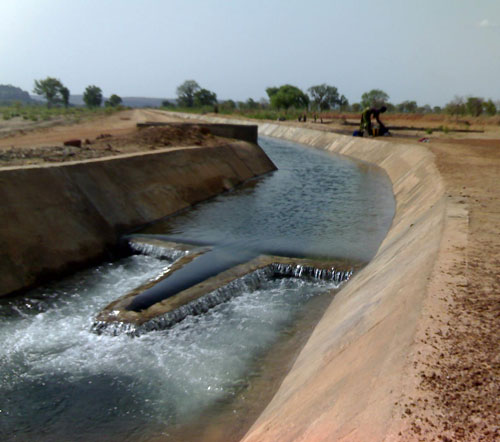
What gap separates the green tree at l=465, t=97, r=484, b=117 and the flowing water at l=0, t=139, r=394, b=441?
57.1 m

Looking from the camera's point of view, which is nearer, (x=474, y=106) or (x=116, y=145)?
(x=116, y=145)

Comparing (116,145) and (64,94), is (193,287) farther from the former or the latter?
(64,94)

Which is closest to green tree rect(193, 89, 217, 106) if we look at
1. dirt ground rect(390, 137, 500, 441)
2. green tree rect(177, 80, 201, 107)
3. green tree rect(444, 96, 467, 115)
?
green tree rect(177, 80, 201, 107)

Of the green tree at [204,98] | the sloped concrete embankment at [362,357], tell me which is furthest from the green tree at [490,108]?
the green tree at [204,98]

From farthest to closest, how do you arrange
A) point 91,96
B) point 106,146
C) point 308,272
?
point 91,96 < point 106,146 < point 308,272

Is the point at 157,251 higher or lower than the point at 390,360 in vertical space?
lower

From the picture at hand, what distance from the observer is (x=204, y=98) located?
15400 centimetres

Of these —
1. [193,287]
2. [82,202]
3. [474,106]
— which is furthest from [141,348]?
[474,106]

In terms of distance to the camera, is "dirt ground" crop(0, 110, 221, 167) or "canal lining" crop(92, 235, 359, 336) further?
"dirt ground" crop(0, 110, 221, 167)

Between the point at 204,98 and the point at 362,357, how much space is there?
6141 inches

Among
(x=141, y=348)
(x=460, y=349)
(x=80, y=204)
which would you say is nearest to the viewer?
(x=460, y=349)

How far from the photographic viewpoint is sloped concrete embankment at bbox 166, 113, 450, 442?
415cm

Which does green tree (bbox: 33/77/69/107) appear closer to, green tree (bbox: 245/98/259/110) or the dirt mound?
green tree (bbox: 245/98/259/110)

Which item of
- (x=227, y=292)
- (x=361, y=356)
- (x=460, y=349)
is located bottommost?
(x=227, y=292)
